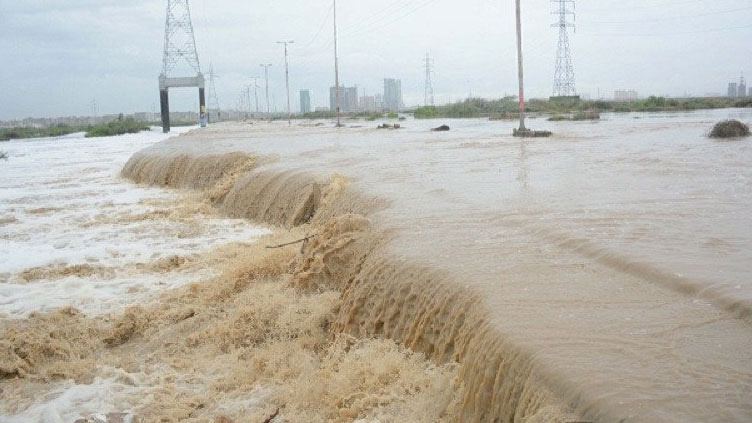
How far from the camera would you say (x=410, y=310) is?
4.90m

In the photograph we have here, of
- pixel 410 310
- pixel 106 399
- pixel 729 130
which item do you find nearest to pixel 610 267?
pixel 410 310

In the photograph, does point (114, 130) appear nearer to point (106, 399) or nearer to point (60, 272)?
point (60, 272)

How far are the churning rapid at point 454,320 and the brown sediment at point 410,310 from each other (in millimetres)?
15

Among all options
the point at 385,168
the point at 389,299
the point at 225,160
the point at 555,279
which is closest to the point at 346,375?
the point at 389,299

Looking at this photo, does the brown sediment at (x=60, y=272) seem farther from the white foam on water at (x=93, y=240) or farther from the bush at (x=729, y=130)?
the bush at (x=729, y=130)

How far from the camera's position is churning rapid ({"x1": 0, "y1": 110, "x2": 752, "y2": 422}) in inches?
127

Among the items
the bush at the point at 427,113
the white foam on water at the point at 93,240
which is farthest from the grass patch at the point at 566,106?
the white foam on water at the point at 93,240

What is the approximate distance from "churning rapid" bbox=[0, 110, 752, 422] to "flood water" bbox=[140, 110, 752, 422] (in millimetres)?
14

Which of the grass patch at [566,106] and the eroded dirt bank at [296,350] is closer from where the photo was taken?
the eroded dirt bank at [296,350]

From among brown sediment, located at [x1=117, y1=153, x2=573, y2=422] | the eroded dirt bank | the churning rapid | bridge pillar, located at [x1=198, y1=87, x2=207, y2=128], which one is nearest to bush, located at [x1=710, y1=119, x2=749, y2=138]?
the churning rapid

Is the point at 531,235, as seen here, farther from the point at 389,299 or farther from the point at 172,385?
the point at 172,385

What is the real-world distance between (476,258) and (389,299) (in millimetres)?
735

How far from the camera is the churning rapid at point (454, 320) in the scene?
3230 millimetres

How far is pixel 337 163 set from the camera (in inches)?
538
